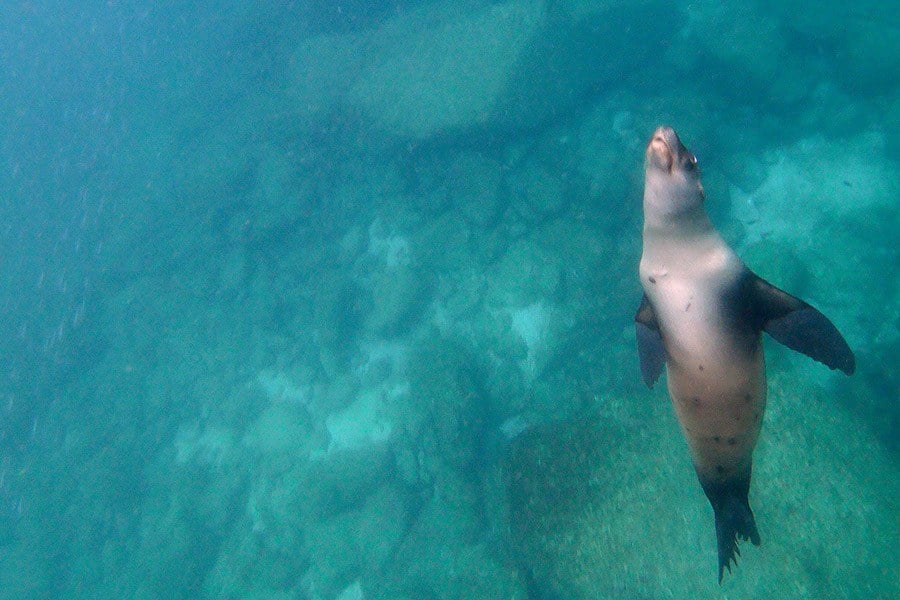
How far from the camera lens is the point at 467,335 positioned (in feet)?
33.7

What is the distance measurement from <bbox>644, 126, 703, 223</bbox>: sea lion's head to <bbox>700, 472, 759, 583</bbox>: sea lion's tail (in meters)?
1.87

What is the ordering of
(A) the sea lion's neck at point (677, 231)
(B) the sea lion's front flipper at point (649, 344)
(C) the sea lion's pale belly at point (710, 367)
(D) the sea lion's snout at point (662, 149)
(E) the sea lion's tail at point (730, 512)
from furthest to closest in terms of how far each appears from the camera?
(E) the sea lion's tail at point (730, 512), (B) the sea lion's front flipper at point (649, 344), (C) the sea lion's pale belly at point (710, 367), (A) the sea lion's neck at point (677, 231), (D) the sea lion's snout at point (662, 149)

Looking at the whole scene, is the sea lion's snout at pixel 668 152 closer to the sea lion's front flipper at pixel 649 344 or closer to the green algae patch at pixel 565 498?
the sea lion's front flipper at pixel 649 344

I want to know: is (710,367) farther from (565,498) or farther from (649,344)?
→ (565,498)

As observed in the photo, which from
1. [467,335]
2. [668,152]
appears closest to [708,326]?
[668,152]

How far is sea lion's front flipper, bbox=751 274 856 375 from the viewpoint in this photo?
8.54 feet

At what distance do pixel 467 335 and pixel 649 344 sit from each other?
7.26 m

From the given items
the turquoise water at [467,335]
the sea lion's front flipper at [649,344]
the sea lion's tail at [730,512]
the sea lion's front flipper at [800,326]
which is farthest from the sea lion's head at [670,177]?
the turquoise water at [467,335]

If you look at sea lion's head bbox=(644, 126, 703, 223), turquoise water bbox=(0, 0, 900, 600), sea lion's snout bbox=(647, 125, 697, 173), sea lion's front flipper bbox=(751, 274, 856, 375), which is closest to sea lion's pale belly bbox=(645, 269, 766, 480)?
sea lion's front flipper bbox=(751, 274, 856, 375)

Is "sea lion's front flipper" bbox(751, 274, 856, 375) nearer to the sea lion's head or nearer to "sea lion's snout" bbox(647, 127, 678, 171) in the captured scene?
the sea lion's head

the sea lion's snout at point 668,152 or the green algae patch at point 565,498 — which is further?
the green algae patch at point 565,498

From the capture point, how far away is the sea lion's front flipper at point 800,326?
2.60m

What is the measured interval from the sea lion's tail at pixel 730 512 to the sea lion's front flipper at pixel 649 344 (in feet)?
2.77

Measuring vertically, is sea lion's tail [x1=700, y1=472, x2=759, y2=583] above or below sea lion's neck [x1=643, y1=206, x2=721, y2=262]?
below
